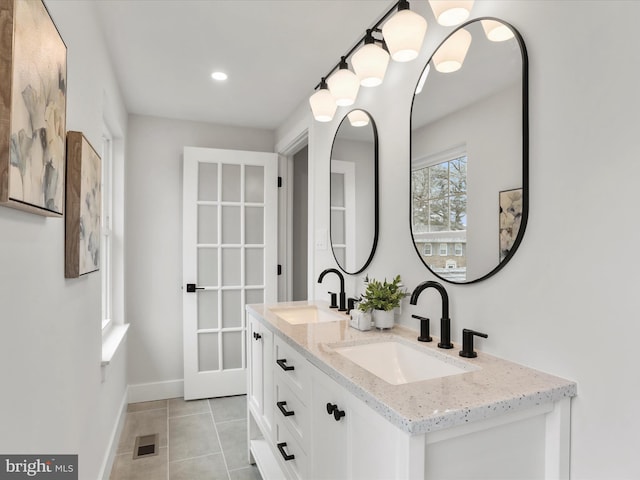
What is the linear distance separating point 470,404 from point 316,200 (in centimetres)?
201

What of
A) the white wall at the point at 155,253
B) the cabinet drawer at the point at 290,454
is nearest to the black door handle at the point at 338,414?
the cabinet drawer at the point at 290,454

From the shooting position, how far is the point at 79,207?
1.46m

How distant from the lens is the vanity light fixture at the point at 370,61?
1686 millimetres

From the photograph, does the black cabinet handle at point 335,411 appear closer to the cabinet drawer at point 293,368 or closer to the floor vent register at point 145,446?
the cabinet drawer at point 293,368

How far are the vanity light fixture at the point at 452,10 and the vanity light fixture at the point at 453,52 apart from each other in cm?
11

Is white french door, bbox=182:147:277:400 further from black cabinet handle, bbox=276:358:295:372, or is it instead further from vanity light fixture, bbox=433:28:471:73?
vanity light fixture, bbox=433:28:471:73

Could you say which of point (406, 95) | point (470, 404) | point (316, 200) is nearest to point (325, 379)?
point (470, 404)

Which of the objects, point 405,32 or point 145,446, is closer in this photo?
point 405,32

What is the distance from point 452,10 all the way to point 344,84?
0.73 meters

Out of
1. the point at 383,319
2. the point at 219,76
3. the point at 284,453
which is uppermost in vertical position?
the point at 219,76

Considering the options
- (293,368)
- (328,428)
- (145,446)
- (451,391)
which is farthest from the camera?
(145,446)

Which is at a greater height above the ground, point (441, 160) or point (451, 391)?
point (441, 160)

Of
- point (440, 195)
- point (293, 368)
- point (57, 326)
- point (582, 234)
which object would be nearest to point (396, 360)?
point (293, 368)

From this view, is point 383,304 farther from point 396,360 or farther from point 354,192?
point 354,192
